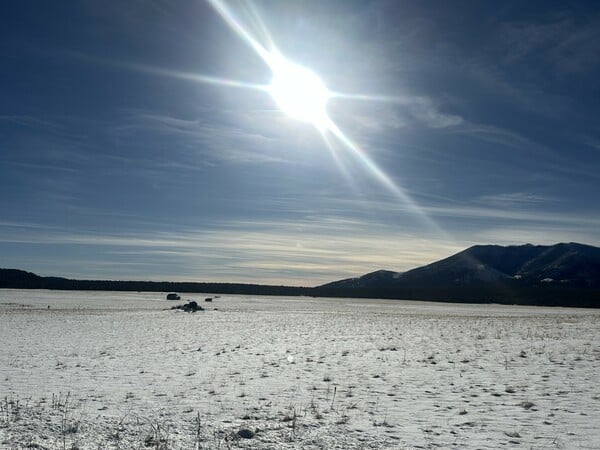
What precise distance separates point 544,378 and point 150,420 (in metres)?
11.7

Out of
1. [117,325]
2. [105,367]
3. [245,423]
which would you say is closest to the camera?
[245,423]

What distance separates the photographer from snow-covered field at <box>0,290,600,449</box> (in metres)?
9.72

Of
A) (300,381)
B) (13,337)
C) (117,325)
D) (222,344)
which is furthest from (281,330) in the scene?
(300,381)

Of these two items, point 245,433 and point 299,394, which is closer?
point 245,433

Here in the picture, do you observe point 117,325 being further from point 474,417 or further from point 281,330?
point 474,417

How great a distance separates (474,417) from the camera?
36.6ft

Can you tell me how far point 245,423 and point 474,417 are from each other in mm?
5065

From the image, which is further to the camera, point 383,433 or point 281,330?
point 281,330

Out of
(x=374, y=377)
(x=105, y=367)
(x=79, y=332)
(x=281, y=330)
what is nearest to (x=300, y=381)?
(x=374, y=377)

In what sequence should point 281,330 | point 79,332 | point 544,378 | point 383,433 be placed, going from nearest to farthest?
point 383,433, point 544,378, point 79,332, point 281,330

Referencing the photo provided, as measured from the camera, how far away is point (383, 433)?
10.0 meters

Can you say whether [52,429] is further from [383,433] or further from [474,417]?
[474,417]

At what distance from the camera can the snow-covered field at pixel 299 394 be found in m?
9.72

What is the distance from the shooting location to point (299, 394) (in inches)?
546
